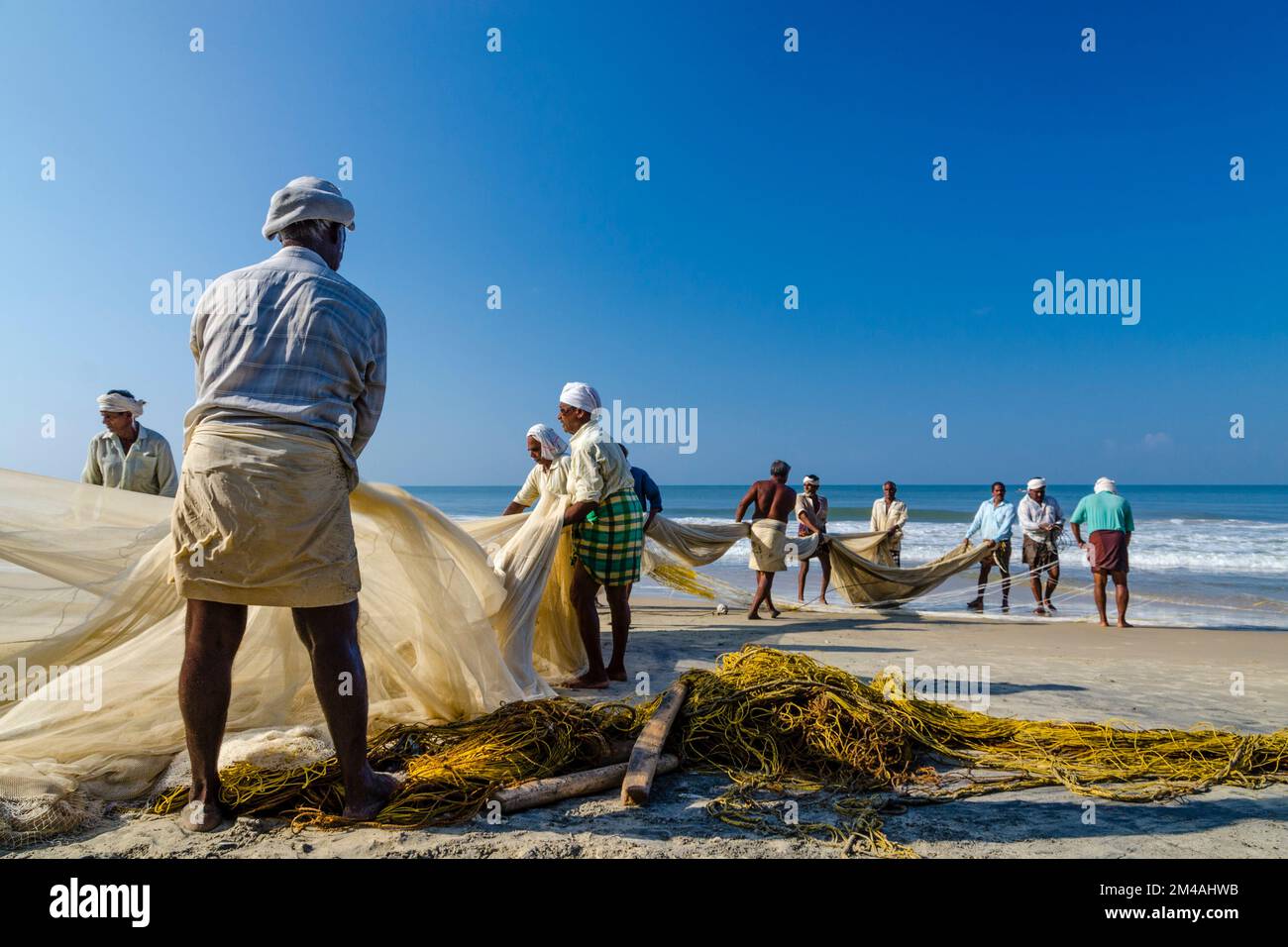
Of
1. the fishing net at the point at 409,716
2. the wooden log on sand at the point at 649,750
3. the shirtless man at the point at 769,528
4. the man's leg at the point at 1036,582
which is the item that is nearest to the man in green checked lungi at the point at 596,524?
the fishing net at the point at 409,716

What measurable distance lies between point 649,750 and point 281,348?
74.4 inches

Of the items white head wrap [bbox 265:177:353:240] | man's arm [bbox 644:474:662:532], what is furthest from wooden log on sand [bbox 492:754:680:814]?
man's arm [bbox 644:474:662:532]

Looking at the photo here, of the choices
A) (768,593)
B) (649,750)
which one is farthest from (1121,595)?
(649,750)

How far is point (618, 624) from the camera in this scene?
4.84m

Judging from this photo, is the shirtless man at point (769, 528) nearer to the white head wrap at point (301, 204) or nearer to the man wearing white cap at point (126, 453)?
the man wearing white cap at point (126, 453)

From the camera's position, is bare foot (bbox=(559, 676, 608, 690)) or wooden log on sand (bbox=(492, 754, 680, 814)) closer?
wooden log on sand (bbox=(492, 754, 680, 814))

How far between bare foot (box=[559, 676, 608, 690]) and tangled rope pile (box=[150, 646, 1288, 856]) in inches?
33.5

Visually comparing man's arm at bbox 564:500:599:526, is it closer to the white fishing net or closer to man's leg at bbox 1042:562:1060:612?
the white fishing net

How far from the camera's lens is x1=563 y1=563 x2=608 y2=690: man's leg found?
455cm

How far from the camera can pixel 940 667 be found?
213 inches

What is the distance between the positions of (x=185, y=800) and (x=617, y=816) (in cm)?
144

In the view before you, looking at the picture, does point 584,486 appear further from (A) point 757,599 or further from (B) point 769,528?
(B) point 769,528
